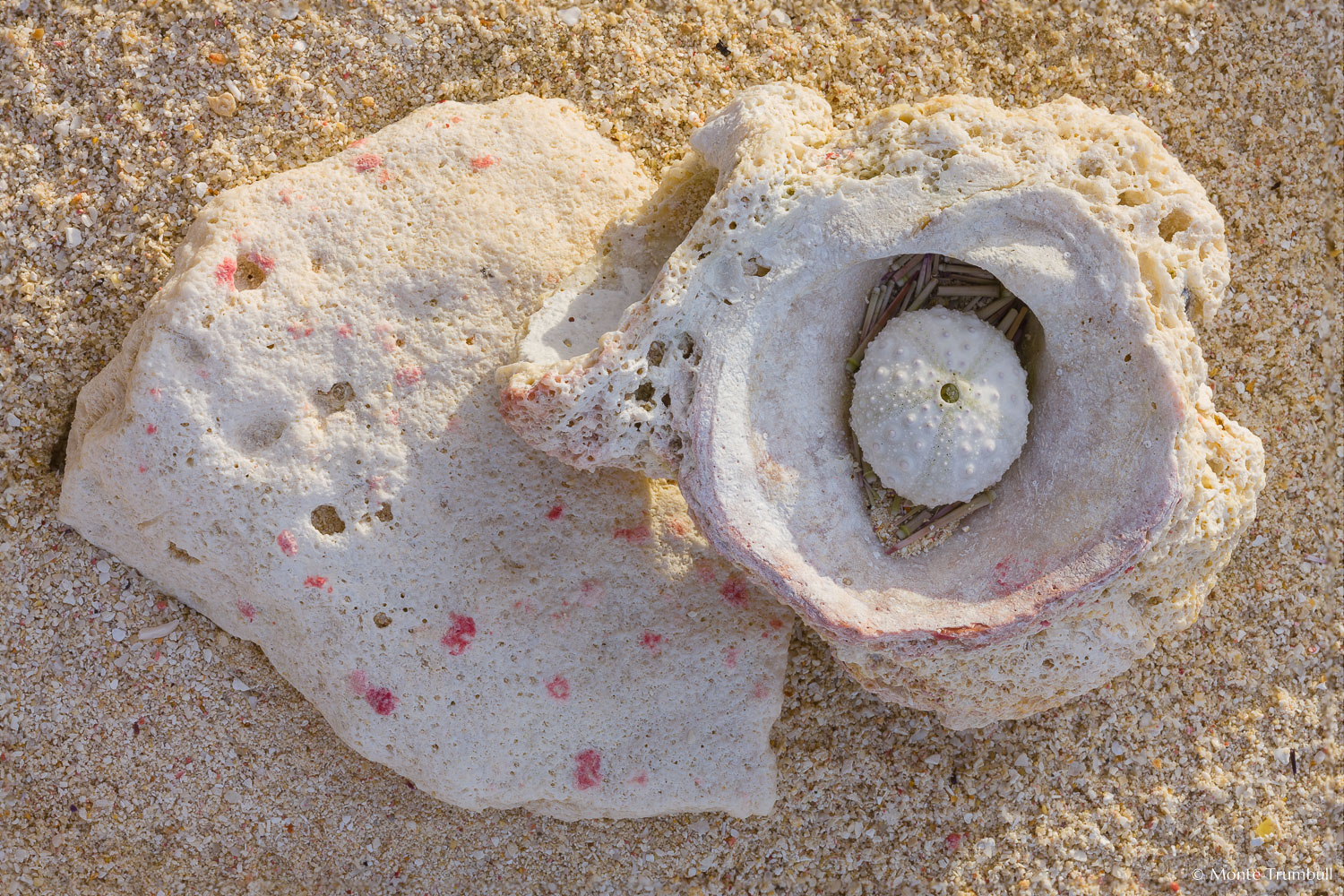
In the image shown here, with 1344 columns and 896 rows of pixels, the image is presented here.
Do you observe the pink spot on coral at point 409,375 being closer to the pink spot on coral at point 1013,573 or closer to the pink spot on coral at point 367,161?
the pink spot on coral at point 367,161

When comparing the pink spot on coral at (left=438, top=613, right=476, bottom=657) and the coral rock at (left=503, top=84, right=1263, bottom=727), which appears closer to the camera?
the coral rock at (left=503, top=84, right=1263, bottom=727)

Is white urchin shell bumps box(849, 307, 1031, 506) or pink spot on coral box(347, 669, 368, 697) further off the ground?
white urchin shell bumps box(849, 307, 1031, 506)

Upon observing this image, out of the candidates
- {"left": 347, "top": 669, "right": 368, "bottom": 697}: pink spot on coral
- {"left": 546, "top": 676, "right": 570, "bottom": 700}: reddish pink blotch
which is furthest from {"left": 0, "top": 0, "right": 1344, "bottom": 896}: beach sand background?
{"left": 546, "top": 676, "right": 570, "bottom": 700}: reddish pink blotch

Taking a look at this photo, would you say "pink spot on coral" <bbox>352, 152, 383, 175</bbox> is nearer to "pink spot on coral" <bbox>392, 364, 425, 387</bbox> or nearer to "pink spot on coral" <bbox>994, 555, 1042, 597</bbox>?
"pink spot on coral" <bbox>392, 364, 425, 387</bbox>

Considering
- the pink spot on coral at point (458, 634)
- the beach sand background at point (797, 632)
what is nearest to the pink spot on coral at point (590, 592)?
the pink spot on coral at point (458, 634)

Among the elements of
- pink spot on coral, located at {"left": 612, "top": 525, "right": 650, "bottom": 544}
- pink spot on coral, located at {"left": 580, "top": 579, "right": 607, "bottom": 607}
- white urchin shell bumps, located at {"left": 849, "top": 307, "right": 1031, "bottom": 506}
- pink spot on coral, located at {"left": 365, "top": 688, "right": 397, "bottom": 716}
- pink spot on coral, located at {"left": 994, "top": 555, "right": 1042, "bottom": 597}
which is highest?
white urchin shell bumps, located at {"left": 849, "top": 307, "right": 1031, "bottom": 506}

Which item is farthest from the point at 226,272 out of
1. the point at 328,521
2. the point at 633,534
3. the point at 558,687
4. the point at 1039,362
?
the point at 1039,362
